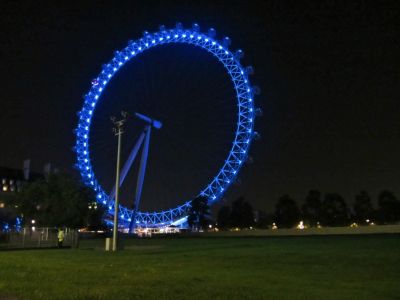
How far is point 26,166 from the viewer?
111 meters

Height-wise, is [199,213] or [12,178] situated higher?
[12,178]

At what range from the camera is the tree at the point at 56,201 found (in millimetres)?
48562

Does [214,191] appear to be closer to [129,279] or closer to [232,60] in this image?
[232,60]

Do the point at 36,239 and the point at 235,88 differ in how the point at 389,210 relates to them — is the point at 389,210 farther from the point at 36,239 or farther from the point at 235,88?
the point at 36,239

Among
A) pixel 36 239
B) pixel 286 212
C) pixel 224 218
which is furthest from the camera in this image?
pixel 224 218

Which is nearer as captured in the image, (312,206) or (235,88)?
(235,88)

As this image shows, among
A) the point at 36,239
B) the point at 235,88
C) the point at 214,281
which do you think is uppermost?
the point at 235,88

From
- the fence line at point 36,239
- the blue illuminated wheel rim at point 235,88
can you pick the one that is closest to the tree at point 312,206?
the blue illuminated wheel rim at point 235,88

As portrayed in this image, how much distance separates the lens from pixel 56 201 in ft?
161

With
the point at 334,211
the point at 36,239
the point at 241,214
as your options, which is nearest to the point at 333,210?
the point at 334,211

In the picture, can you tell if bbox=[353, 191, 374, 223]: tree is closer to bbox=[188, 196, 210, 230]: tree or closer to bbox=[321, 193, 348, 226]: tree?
bbox=[321, 193, 348, 226]: tree

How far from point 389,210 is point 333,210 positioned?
8051 mm

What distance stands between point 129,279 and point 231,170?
31.1 meters

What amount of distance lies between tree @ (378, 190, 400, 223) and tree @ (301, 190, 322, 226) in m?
9.10
